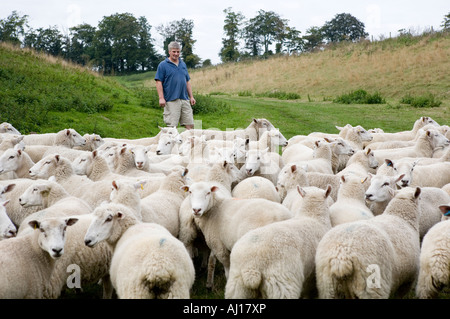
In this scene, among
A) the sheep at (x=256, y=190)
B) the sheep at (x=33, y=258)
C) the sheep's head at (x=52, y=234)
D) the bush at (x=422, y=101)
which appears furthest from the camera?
the bush at (x=422, y=101)

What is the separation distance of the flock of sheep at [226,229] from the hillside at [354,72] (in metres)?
17.9

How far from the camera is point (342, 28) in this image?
69375 mm

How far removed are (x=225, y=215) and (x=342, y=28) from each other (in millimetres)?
69968

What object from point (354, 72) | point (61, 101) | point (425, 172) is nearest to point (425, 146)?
point (425, 172)

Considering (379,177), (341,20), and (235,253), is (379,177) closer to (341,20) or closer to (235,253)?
(235,253)

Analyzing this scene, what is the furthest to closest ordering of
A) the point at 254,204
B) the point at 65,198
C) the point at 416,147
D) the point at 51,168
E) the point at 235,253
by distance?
the point at 416,147, the point at 51,168, the point at 65,198, the point at 254,204, the point at 235,253

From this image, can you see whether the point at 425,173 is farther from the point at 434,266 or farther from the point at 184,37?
the point at 184,37

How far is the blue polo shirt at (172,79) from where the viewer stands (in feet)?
33.8

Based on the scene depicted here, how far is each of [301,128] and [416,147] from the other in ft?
23.5

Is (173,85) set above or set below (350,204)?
above

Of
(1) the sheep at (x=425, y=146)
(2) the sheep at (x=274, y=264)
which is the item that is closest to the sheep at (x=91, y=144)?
(1) the sheep at (x=425, y=146)

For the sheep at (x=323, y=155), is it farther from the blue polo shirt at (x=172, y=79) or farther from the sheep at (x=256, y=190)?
the blue polo shirt at (x=172, y=79)

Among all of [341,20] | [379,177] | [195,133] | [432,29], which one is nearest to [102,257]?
[379,177]

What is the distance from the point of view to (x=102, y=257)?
4.57m
